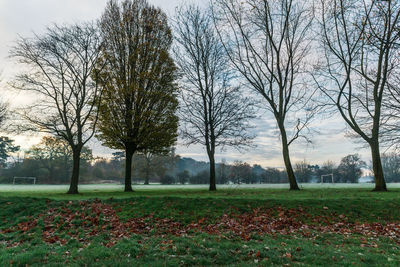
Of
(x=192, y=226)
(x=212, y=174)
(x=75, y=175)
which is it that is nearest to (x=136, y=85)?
(x=75, y=175)

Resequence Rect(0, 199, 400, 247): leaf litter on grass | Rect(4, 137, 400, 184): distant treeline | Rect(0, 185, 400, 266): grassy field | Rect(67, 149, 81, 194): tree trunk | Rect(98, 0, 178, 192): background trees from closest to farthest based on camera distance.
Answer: Rect(0, 185, 400, 266): grassy field, Rect(0, 199, 400, 247): leaf litter on grass, Rect(67, 149, 81, 194): tree trunk, Rect(98, 0, 178, 192): background trees, Rect(4, 137, 400, 184): distant treeline

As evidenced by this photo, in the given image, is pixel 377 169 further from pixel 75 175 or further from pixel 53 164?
pixel 53 164

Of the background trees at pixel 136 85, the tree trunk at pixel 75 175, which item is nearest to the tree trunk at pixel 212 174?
the background trees at pixel 136 85

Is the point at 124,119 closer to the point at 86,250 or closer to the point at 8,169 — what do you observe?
the point at 86,250

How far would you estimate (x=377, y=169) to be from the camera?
20766 millimetres

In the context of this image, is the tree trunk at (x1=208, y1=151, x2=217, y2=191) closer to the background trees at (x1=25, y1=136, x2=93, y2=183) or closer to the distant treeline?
the distant treeline

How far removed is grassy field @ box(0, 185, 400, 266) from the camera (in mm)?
6277

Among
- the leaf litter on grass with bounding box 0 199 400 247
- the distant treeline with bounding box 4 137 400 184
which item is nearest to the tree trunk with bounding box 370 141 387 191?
the leaf litter on grass with bounding box 0 199 400 247

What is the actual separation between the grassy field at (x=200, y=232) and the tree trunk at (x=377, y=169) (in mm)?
7373

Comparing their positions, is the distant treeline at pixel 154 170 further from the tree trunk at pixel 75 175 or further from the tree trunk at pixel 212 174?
the tree trunk at pixel 212 174

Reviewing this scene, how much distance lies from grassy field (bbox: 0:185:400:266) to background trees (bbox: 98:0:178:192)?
10007 mm

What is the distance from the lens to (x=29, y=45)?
21.0m

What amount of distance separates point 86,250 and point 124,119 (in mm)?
16803

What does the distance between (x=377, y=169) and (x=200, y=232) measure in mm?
19166
